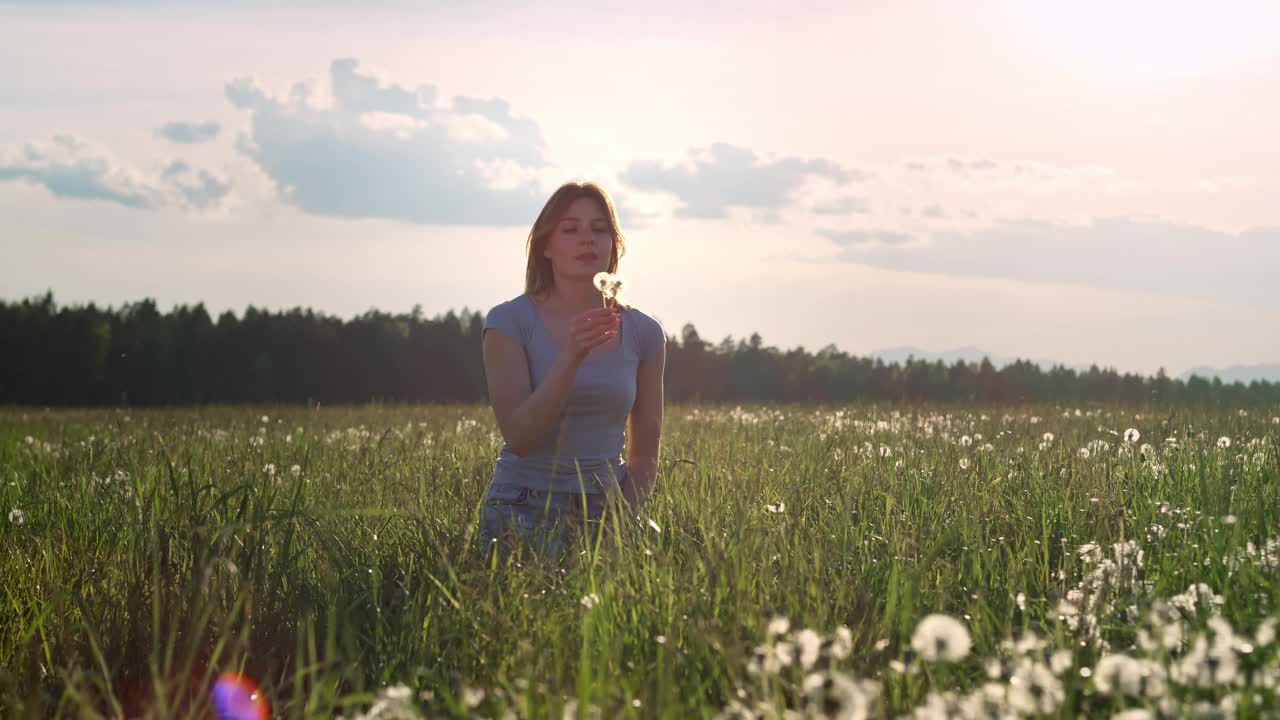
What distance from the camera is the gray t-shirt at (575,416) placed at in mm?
4965

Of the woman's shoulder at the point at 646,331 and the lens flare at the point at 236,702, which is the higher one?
the woman's shoulder at the point at 646,331

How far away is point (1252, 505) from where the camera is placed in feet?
14.1

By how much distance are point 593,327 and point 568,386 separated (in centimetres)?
47

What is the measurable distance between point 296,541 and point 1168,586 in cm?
323

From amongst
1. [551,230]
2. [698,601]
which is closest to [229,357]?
[551,230]

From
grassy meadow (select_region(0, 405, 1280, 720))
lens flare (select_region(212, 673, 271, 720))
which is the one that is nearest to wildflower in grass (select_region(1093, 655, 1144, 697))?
grassy meadow (select_region(0, 405, 1280, 720))

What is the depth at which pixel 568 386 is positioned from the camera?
14.8 feet

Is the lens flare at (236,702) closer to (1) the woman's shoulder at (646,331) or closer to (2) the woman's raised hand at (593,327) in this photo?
(2) the woman's raised hand at (593,327)

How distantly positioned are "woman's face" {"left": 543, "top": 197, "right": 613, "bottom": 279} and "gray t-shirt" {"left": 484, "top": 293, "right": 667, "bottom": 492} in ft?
0.95

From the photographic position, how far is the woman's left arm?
5.35m

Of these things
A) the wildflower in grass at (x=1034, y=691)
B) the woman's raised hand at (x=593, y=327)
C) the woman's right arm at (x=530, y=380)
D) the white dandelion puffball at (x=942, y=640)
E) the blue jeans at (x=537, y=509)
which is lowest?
the blue jeans at (x=537, y=509)

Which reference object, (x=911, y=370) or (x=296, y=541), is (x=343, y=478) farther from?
(x=911, y=370)

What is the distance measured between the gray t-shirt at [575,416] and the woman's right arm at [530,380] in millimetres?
62

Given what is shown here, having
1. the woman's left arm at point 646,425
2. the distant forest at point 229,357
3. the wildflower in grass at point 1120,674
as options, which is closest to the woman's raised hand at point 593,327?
the woman's left arm at point 646,425
